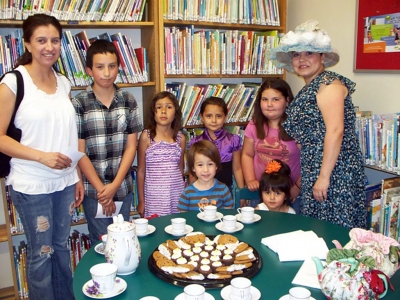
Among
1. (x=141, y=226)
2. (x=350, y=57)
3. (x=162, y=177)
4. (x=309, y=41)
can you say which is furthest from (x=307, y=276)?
(x=350, y=57)

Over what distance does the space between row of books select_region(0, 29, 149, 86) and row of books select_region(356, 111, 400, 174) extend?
1.50 meters

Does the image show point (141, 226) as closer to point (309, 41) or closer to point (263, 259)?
point (263, 259)

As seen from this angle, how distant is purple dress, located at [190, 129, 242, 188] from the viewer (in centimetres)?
265

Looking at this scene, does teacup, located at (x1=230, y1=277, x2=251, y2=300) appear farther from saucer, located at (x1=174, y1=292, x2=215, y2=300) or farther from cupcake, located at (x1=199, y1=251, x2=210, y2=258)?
cupcake, located at (x1=199, y1=251, x2=210, y2=258)

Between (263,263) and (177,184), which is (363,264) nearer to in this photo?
(263,263)

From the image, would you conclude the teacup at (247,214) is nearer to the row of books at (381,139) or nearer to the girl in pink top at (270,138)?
the girl in pink top at (270,138)

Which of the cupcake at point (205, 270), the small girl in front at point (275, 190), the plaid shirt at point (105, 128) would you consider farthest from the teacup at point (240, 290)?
the plaid shirt at point (105, 128)

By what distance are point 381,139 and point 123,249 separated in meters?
1.74

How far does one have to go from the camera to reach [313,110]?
2.02 m

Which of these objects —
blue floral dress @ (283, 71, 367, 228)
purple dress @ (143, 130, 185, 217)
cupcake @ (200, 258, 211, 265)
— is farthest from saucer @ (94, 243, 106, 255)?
blue floral dress @ (283, 71, 367, 228)

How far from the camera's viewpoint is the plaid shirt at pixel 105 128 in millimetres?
2186

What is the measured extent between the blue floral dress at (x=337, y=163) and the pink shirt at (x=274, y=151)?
270 mm

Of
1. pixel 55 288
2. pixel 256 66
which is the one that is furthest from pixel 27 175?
pixel 256 66

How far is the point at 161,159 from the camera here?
246 cm
